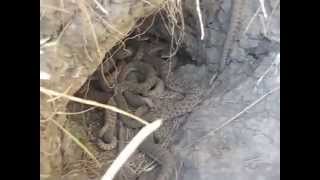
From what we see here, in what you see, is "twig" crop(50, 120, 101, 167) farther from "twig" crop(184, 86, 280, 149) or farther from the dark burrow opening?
"twig" crop(184, 86, 280, 149)

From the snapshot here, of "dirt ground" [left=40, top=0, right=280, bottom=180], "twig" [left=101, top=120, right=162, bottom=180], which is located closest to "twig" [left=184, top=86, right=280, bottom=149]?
"dirt ground" [left=40, top=0, right=280, bottom=180]

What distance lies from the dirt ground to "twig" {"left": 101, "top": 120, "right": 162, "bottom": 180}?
0.07 meters

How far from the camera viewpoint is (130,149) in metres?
1.48

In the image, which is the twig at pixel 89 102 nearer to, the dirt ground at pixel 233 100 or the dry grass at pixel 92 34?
the dry grass at pixel 92 34

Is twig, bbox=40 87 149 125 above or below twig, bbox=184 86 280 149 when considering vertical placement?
above

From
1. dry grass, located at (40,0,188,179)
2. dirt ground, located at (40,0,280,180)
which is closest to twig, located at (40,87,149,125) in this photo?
dry grass, located at (40,0,188,179)

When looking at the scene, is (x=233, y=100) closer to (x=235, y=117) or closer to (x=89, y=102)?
(x=235, y=117)

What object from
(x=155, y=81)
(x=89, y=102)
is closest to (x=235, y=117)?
(x=155, y=81)

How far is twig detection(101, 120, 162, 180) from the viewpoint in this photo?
→ 1.47 m

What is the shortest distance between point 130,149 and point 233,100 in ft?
1.08

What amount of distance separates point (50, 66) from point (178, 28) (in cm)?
37

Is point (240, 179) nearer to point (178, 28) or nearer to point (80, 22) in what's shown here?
point (178, 28)
